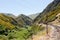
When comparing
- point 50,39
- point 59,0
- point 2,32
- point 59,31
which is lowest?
point 50,39

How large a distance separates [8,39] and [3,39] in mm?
1174

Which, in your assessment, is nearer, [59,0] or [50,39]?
[50,39]

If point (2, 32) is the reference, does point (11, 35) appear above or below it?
below

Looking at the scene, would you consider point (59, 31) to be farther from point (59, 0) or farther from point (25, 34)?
point (59, 0)

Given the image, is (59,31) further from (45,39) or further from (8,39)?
(8,39)

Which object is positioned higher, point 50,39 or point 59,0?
point 59,0

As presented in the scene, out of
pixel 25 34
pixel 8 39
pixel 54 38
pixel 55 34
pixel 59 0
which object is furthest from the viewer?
pixel 59 0

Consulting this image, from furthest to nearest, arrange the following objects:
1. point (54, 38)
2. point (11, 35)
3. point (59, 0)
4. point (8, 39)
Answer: point (59, 0), point (11, 35), point (8, 39), point (54, 38)

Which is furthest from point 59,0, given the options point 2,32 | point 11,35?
point 11,35

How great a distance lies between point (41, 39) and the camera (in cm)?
3728

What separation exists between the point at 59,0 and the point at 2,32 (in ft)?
422

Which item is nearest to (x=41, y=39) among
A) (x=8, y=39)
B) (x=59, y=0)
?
(x=8, y=39)

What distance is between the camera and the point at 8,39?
41.8m

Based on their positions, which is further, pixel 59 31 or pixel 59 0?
pixel 59 0
